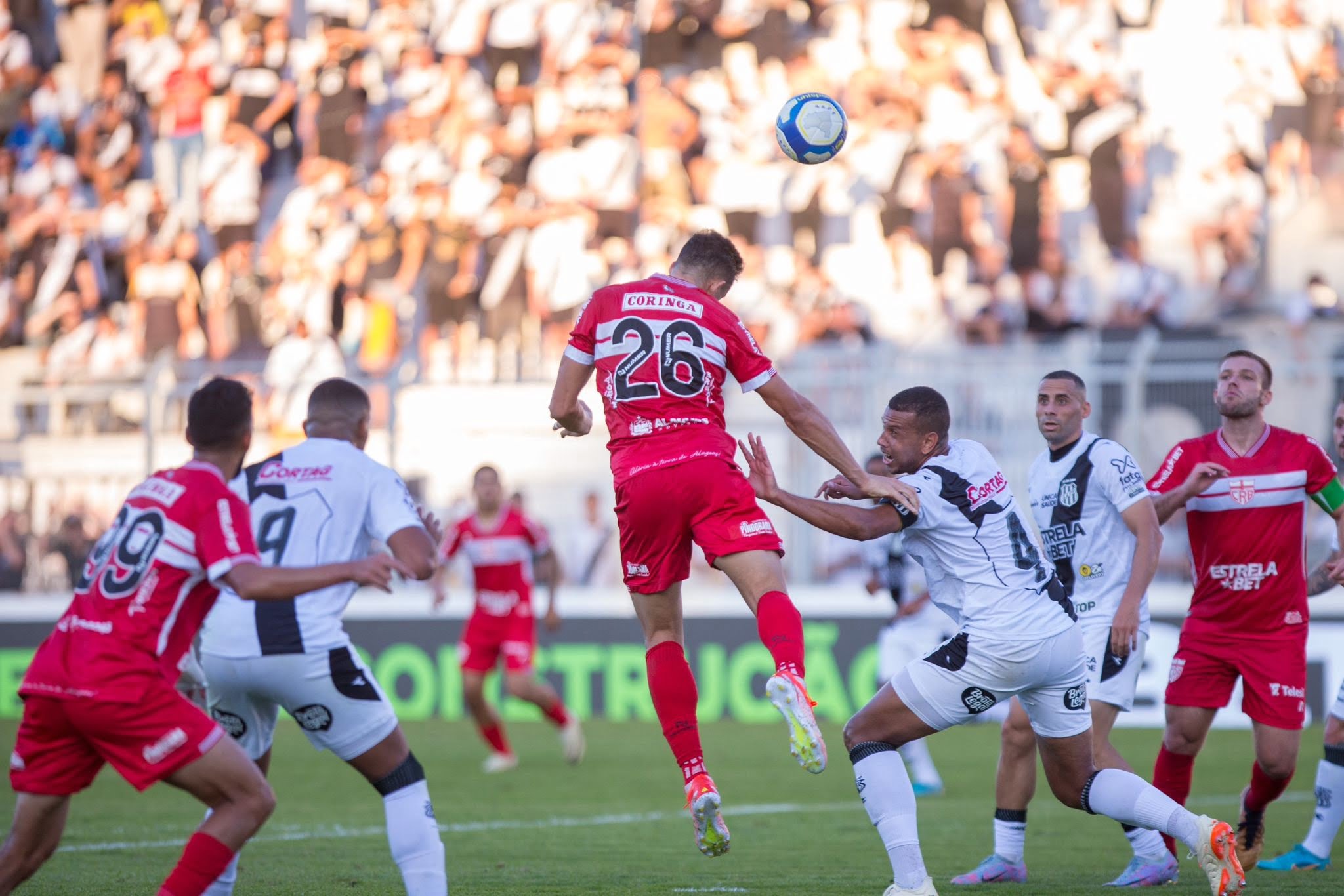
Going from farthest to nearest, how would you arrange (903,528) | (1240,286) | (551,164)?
(551,164) < (1240,286) < (903,528)

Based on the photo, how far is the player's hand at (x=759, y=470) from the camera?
666 cm

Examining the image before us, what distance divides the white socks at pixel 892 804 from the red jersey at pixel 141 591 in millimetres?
2719

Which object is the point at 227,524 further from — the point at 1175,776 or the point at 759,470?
the point at 1175,776

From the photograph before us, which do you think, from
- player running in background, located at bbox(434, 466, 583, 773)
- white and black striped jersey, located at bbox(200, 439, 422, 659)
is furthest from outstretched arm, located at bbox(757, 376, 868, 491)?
player running in background, located at bbox(434, 466, 583, 773)

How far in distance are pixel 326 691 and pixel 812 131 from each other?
12.2 ft

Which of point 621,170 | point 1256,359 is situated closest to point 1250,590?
point 1256,359

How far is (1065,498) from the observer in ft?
27.2

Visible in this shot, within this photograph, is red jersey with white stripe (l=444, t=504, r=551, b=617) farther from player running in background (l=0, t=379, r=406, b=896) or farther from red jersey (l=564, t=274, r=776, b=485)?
player running in background (l=0, t=379, r=406, b=896)

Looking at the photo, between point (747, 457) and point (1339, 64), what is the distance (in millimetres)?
18723

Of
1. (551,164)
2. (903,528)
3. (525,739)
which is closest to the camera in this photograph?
(903,528)

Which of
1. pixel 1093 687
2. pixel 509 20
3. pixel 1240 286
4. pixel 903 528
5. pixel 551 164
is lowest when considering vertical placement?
pixel 1093 687

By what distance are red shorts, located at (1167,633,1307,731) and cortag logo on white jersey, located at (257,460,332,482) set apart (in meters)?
4.45

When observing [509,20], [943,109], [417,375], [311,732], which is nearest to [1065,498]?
[311,732]

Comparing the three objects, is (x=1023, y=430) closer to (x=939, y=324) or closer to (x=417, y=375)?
(x=939, y=324)
